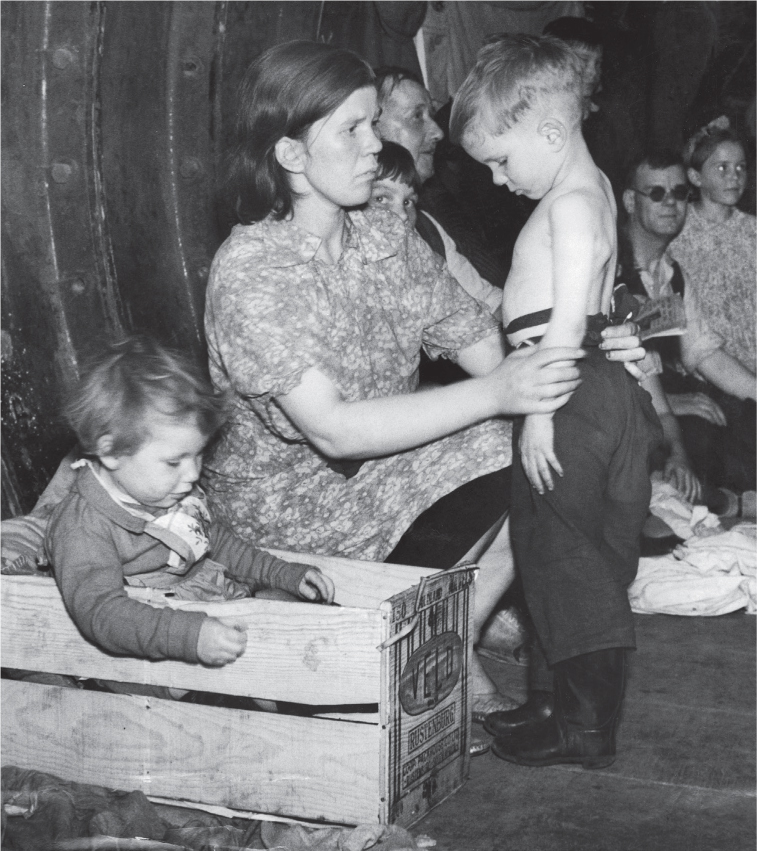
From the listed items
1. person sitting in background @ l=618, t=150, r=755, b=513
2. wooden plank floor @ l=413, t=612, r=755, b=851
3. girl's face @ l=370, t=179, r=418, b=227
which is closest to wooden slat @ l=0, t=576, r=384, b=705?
wooden plank floor @ l=413, t=612, r=755, b=851

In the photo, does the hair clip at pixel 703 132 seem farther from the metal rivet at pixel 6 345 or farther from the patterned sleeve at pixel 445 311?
the metal rivet at pixel 6 345

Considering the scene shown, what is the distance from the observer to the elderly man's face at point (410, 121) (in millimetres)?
2557

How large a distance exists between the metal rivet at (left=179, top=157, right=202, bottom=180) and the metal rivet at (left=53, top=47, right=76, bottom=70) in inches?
12.2

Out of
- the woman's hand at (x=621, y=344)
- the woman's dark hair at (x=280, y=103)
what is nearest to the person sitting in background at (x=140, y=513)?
the woman's dark hair at (x=280, y=103)

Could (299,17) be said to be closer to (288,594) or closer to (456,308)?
(456,308)

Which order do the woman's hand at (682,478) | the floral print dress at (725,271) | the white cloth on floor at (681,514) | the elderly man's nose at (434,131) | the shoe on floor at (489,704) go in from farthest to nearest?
the floral print dress at (725,271) < the woman's hand at (682,478) < the white cloth on floor at (681,514) < the elderly man's nose at (434,131) < the shoe on floor at (489,704)

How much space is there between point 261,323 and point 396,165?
29.4 inches

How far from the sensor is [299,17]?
104 inches

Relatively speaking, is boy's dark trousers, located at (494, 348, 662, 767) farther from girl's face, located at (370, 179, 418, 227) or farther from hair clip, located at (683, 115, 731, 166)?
hair clip, located at (683, 115, 731, 166)

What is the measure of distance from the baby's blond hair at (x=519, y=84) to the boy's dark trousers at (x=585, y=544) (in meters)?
0.39

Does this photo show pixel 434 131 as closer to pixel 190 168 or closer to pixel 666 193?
pixel 190 168

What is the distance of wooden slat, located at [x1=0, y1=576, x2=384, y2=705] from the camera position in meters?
1.52

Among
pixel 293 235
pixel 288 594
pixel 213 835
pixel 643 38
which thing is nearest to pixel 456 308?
pixel 293 235

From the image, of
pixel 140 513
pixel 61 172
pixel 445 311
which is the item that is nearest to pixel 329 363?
pixel 445 311
